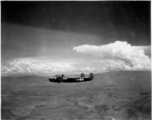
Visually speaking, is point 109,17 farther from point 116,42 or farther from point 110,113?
point 110,113

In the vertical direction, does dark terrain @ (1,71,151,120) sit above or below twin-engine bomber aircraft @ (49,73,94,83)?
below

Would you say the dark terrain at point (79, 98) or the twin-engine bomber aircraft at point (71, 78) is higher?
the twin-engine bomber aircraft at point (71, 78)

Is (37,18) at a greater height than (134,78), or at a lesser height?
greater

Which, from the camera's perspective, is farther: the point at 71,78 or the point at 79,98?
the point at 79,98

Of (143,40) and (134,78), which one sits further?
(134,78)

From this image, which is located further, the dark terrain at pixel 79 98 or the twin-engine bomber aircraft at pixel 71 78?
the dark terrain at pixel 79 98

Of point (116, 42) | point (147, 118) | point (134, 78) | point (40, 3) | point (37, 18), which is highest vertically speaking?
point (40, 3)

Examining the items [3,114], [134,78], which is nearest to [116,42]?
[134,78]
